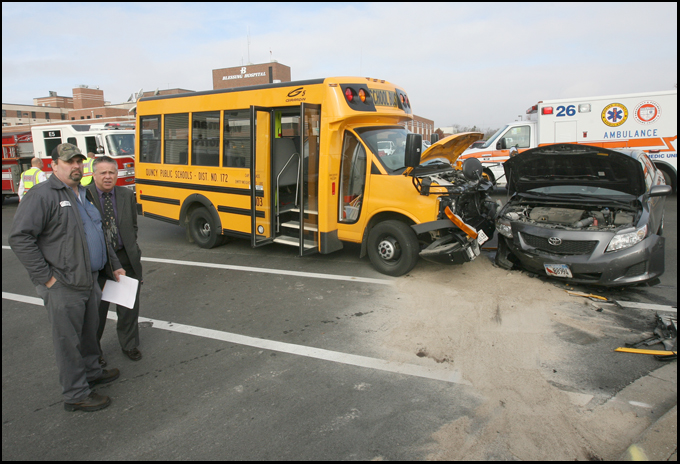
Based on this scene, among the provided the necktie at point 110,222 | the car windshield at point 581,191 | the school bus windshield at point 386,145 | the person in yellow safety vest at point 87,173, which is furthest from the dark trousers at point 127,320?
the person in yellow safety vest at point 87,173

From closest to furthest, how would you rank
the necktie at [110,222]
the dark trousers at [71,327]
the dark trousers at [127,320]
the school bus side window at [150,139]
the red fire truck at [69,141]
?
the dark trousers at [71,327] < the necktie at [110,222] < the dark trousers at [127,320] < the school bus side window at [150,139] < the red fire truck at [69,141]

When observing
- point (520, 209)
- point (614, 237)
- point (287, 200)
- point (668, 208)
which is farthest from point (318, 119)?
point (668, 208)

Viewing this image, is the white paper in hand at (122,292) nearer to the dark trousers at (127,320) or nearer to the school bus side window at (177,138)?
the dark trousers at (127,320)

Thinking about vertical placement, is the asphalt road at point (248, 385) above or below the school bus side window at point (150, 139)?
below

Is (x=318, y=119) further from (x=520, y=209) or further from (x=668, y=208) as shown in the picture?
(x=668, y=208)

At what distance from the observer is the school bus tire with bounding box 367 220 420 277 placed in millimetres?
6082

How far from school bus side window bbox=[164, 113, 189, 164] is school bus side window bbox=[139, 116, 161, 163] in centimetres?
28

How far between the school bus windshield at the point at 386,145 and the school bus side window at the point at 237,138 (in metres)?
1.92

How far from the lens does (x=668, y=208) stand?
11.0 m

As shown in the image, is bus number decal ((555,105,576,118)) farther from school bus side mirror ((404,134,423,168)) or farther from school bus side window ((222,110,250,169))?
school bus side window ((222,110,250,169))

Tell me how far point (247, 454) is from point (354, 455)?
700mm

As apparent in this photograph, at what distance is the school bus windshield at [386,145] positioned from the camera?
6.36 m

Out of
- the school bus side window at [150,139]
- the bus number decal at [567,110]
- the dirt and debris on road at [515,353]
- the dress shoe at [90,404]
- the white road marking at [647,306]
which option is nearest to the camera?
the dirt and debris on road at [515,353]

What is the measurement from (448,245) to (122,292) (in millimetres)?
3957
